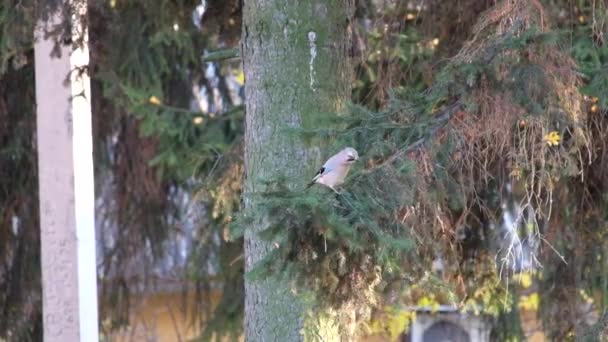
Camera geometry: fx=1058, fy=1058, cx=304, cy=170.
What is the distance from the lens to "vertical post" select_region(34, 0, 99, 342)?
197 inches

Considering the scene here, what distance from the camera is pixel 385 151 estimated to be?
397 centimetres

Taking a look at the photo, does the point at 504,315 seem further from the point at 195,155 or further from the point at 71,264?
the point at 71,264

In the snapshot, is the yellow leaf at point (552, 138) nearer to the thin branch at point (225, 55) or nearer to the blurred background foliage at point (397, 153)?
the blurred background foliage at point (397, 153)

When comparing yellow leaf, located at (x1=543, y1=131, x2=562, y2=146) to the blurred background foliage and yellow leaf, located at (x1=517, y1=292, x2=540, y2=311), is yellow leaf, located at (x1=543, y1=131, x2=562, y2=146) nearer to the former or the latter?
the blurred background foliage

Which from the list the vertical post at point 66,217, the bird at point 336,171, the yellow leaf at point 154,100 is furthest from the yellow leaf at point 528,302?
the bird at point 336,171

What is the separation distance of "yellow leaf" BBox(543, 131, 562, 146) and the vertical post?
7.04 ft

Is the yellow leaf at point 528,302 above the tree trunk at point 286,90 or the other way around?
the other way around

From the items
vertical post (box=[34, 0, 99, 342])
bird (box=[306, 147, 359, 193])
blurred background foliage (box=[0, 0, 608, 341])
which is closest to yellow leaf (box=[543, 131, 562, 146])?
blurred background foliage (box=[0, 0, 608, 341])

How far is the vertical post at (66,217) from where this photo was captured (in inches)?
197

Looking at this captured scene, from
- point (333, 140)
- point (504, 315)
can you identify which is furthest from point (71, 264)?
point (504, 315)

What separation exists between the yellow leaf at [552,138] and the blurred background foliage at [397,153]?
0.05 feet

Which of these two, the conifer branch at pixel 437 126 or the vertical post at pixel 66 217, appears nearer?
the conifer branch at pixel 437 126

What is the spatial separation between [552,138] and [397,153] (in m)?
0.86

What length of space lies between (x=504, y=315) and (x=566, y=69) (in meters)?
4.03
